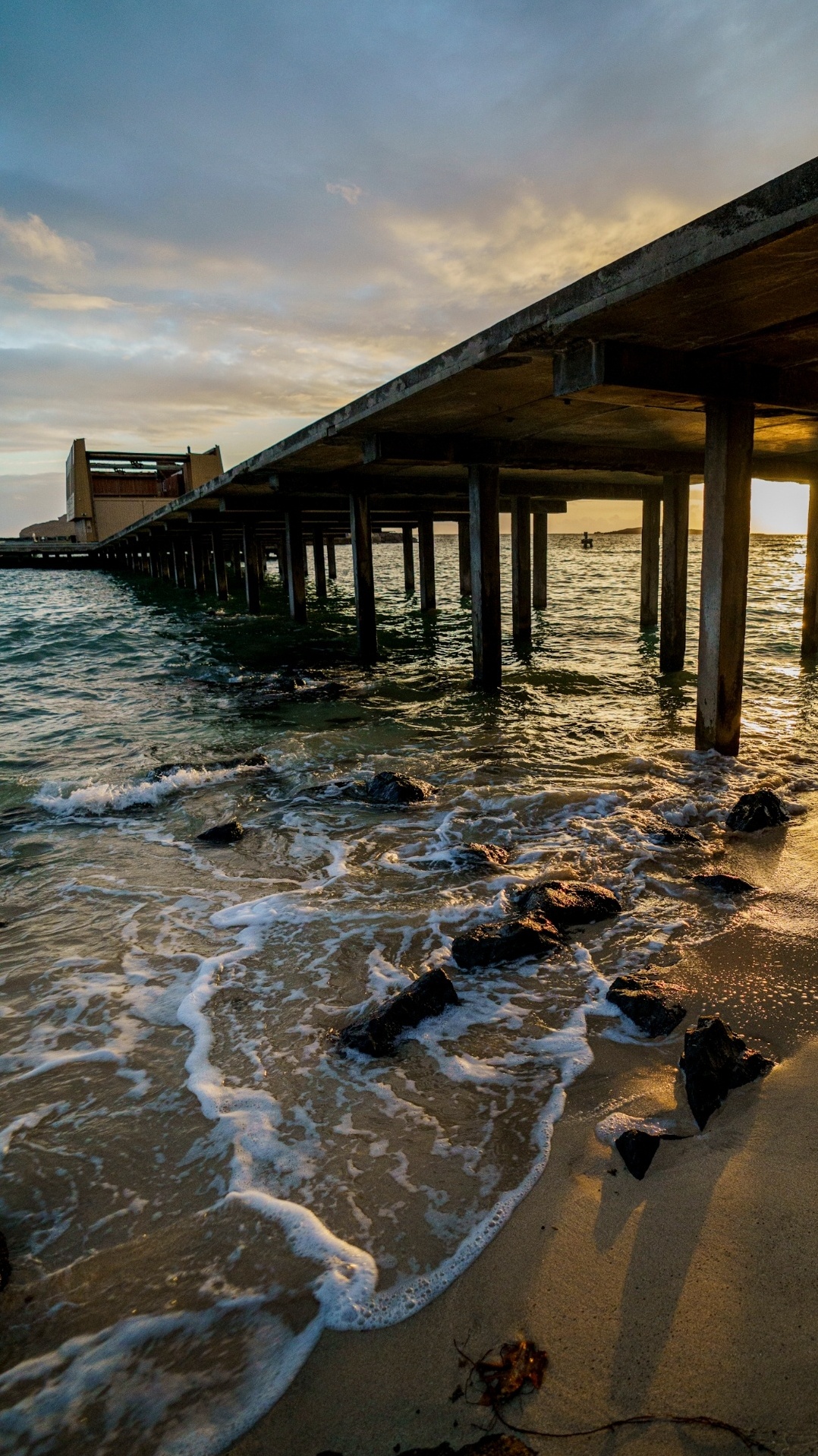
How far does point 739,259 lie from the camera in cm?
366

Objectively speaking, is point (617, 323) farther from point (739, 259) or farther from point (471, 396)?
point (471, 396)

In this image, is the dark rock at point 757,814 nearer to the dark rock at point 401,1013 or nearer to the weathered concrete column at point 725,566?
Result: the weathered concrete column at point 725,566

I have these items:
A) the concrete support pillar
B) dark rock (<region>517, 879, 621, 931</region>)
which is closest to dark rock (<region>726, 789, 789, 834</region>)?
dark rock (<region>517, 879, 621, 931</region>)

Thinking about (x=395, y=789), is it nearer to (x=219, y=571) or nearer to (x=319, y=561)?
(x=219, y=571)

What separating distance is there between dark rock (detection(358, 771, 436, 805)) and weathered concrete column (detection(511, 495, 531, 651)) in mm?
8373

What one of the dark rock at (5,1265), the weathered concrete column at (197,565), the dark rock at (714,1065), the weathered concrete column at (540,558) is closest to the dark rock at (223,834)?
the dark rock at (5,1265)

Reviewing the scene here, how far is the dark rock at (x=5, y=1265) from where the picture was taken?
80.4 inches

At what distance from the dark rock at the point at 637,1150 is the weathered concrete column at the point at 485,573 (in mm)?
8198

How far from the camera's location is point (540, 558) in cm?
1980

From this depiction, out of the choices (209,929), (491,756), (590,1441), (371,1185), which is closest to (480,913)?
(209,929)

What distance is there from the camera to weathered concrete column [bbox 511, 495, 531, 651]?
15.1 metres

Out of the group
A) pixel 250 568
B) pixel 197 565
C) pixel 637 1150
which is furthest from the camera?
pixel 197 565

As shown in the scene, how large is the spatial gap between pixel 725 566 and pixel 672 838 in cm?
249

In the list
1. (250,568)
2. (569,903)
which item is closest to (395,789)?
(569,903)
